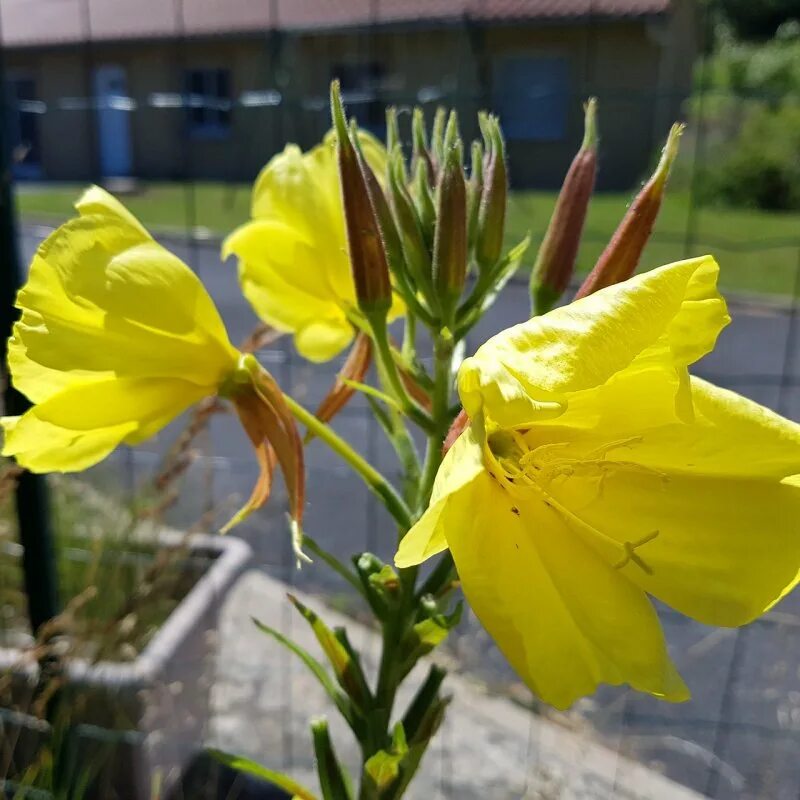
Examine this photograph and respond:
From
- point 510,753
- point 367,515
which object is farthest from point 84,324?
point 367,515

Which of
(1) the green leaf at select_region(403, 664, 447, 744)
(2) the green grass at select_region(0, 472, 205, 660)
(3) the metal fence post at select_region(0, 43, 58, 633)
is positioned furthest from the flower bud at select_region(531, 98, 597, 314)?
(2) the green grass at select_region(0, 472, 205, 660)

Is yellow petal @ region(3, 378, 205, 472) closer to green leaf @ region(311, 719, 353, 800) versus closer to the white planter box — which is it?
green leaf @ region(311, 719, 353, 800)

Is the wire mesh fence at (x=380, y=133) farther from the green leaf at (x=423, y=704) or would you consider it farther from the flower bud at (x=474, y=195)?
the green leaf at (x=423, y=704)

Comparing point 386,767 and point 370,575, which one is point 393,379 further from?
point 386,767

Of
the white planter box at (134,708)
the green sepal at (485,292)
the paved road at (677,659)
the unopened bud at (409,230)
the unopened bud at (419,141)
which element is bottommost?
the paved road at (677,659)

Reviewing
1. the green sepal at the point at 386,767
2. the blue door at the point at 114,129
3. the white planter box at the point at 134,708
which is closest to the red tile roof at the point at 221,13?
the blue door at the point at 114,129

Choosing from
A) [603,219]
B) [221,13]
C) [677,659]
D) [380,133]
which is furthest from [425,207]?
[221,13]
